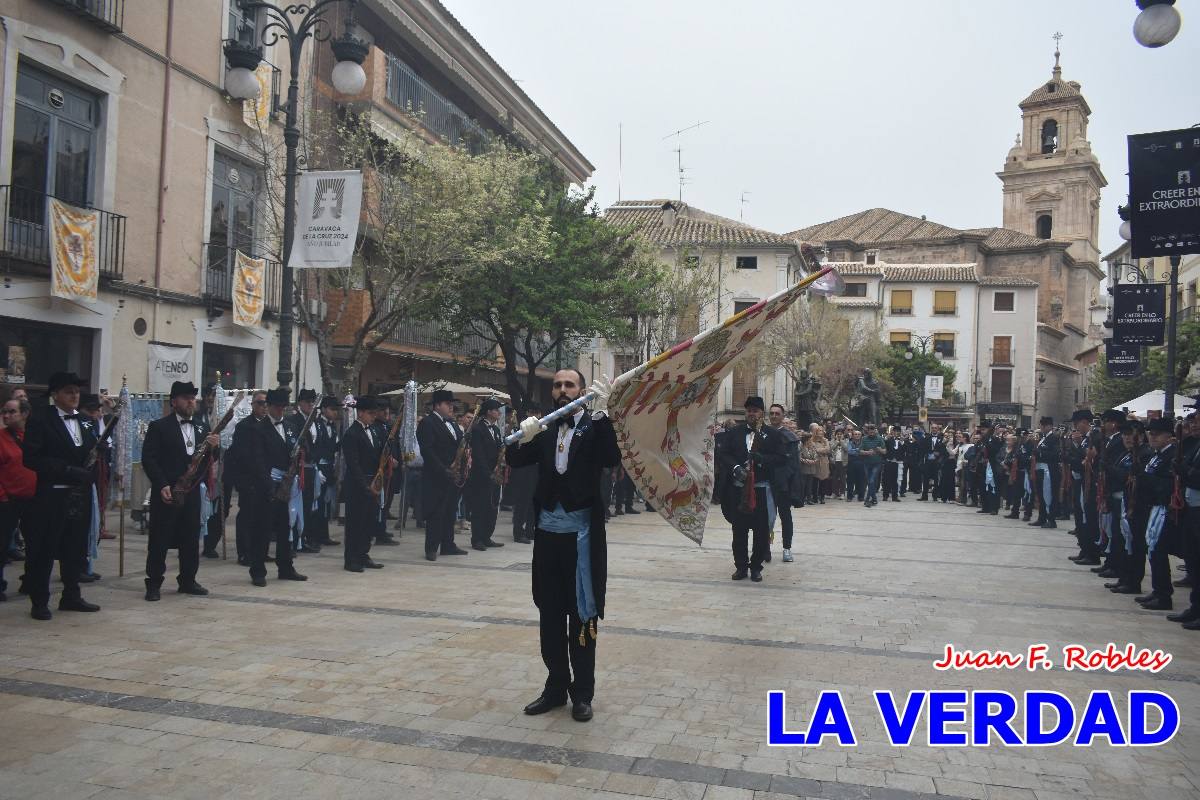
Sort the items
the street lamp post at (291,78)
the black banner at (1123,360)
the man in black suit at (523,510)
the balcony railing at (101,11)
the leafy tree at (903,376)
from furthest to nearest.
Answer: the leafy tree at (903,376) < the black banner at (1123,360) < the balcony railing at (101,11) < the man in black suit at (523,510) < the street lamp post at (291,78)

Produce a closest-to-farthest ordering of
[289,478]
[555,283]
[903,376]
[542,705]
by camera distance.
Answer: [542,705] → [289,478] → [555,283] → [903,376]

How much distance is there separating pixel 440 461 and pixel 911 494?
20020mm

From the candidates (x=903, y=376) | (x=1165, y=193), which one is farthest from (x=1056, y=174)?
(x=1165, y=193)

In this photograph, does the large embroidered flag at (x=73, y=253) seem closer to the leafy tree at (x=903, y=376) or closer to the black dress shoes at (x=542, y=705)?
the black dress shoes at (x=542, y=705)

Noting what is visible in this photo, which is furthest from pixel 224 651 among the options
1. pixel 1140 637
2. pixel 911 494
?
pixel 911 494

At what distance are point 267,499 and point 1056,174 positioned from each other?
79.4m

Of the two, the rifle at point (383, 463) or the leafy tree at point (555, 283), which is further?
the leafy tree at point (555, 283)

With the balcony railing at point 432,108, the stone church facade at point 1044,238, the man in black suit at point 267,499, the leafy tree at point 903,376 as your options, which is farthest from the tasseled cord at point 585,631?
the stone church facade at point 1044,238

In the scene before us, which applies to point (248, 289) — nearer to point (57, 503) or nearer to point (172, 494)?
point (172, 494)

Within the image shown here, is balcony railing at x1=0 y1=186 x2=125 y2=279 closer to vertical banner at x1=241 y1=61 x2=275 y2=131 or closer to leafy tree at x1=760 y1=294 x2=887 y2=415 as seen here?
vertical banner at x1=241 y1=61 x2=275 y2=131

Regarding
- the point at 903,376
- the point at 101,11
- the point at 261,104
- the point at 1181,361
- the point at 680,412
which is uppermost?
the point at 101,11

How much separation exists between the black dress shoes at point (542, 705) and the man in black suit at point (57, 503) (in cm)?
442

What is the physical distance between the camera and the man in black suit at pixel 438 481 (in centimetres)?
1180

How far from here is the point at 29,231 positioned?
14516mm
